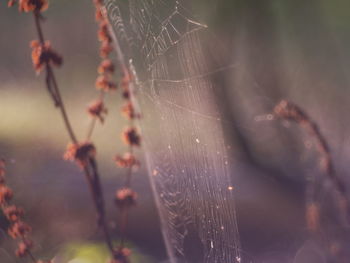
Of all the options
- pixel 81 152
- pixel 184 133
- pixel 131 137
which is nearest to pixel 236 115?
pixel 184 133

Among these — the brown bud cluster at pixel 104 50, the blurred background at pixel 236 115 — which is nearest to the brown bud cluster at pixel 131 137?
the brown bud cluster at pixel 104 50

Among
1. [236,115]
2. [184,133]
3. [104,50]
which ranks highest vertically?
[104,50]

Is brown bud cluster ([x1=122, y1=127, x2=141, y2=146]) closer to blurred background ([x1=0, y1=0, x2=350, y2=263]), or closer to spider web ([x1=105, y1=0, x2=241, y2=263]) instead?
spider web ([x1=105, y1=0, x2=241, y2=263])

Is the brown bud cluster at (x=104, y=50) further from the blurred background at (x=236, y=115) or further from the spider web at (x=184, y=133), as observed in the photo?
the blurred background at (x=236, y=115)

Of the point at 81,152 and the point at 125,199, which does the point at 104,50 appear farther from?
the point at 125,199

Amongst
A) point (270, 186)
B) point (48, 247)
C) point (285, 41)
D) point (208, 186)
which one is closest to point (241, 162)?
point (270, 186)

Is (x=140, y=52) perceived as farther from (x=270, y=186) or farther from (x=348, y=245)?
(x=270, y=186)

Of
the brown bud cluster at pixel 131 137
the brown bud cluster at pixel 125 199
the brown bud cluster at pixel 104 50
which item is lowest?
the brown bud cluster at pixel 125 199
